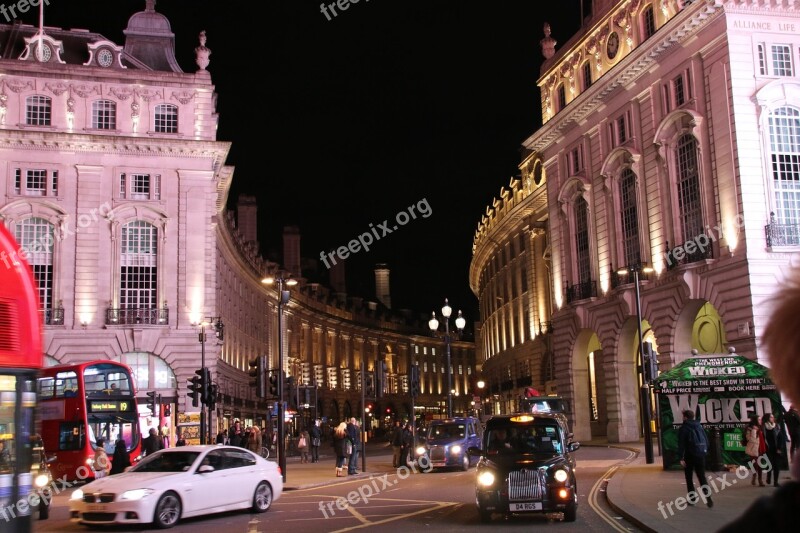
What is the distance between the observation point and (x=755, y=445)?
20312 millimetres

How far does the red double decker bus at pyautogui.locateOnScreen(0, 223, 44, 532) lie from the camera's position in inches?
369

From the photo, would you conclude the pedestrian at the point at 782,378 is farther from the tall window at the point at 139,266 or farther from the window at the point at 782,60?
the tall window at the point at 139,266

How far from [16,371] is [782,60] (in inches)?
1401

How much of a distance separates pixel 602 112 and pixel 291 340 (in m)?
49.4

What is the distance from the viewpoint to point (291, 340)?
3501 inches

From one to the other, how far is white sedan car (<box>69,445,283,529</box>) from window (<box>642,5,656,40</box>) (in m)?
31.4

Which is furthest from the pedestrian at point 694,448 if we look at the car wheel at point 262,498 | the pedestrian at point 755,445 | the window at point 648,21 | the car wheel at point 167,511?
the window at point 648,21

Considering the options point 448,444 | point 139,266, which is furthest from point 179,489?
point 139,266

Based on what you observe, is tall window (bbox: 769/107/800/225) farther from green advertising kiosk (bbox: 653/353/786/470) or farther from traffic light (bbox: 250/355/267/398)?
traffic light (bbox: 250/355/267/398)

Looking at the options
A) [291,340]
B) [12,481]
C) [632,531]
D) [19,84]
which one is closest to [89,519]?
[12,481]

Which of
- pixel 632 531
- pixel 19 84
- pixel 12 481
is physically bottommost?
pixel 632 531

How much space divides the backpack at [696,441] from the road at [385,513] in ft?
6.32

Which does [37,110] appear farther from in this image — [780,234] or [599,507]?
[599,507]

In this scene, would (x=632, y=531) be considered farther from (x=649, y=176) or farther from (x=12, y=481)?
(x=649, y=176)
